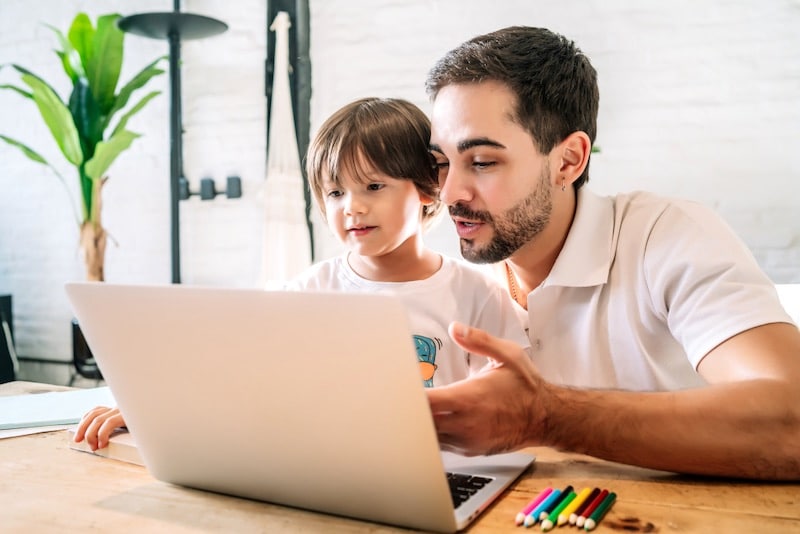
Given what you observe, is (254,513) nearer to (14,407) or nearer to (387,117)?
(14,407)

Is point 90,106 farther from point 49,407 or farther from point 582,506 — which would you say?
point 582,506

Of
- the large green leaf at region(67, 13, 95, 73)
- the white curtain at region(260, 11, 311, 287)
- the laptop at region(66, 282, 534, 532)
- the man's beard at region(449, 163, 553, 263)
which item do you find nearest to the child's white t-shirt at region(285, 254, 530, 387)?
the man's beard at region(449, 163, 553, 263)

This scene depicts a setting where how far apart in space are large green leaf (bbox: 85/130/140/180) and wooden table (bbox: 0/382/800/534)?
2.06 m

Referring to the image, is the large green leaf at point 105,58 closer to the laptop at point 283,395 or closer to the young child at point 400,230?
the young child at point 400,230

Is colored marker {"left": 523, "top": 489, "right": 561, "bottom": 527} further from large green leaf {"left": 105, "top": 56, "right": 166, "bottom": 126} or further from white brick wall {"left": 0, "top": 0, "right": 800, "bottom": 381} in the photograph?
large green leaf {"left": 105, "top": 56, "right": 166, "bottom": 126}

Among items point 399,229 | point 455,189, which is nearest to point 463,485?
point 455,189

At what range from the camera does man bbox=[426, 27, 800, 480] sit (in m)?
0.84

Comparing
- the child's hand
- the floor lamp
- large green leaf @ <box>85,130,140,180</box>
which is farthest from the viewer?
large green leaf @ <box>85,130,140,180</box>

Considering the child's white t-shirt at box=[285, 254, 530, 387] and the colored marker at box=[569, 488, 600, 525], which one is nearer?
the colored marker at box=[569, 488, 600, 525]

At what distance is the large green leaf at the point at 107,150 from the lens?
276 cm

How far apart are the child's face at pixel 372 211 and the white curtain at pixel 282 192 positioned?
141 cm

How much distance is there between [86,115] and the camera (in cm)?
287

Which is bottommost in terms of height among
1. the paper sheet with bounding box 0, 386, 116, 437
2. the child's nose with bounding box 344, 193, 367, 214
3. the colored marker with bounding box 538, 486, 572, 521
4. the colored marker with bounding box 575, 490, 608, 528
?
the paper sheet with bounding box 0, 386, 116, 437

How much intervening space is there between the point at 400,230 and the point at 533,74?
0.38m
